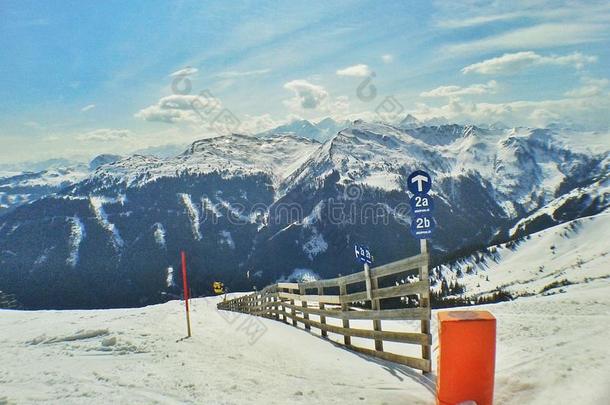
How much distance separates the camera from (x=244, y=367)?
300 inches

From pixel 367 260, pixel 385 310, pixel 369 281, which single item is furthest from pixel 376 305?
pixel 367 260

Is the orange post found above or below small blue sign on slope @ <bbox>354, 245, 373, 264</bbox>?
below

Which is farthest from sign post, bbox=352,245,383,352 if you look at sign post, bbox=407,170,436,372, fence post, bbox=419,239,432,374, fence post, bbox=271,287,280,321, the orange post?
fence post, bbox=271,287,280,321

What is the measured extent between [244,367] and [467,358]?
3.55 meters

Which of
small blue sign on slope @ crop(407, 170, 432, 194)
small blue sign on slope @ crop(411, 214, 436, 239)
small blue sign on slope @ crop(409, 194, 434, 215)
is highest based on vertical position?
small blue sign on slope @ crop(407, 170, 432, 194)

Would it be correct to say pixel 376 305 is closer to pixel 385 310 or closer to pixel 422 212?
pixel 385 310

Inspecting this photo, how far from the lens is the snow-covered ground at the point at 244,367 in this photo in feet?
19.6

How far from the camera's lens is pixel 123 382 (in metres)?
6.32

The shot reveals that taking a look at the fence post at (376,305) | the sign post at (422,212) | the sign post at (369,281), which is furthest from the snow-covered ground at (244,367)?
the sign post at (422,212)

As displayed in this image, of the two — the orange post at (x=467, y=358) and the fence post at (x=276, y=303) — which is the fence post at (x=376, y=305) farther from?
the fence post at (x=276, y=303)

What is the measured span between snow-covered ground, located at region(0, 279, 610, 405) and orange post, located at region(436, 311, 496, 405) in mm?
723

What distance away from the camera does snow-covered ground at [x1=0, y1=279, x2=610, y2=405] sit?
598 cm

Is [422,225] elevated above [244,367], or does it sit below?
above

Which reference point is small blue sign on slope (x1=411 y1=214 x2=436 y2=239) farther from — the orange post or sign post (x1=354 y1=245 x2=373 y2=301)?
the orange post
